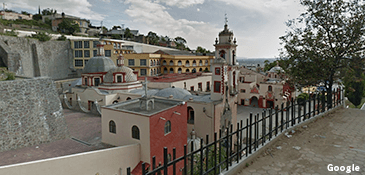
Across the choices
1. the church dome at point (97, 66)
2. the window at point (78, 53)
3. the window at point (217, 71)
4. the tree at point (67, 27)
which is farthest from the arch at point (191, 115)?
the tree at point (67, 27)

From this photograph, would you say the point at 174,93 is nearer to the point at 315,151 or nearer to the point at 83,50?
the point at 315,151

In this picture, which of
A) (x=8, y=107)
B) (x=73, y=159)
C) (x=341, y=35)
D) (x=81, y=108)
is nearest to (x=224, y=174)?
(x=73, y=159)

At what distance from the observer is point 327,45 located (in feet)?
33.5

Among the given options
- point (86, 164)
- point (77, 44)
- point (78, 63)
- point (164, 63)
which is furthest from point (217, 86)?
point (77, 44)

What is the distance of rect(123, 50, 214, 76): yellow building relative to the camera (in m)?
37.5

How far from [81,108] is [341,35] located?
20298 millimetres

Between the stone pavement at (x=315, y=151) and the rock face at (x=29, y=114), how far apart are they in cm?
1193

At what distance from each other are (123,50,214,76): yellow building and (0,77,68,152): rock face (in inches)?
935

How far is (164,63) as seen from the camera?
42.7 meters

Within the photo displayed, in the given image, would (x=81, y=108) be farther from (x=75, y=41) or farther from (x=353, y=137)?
(x=75, y=41)

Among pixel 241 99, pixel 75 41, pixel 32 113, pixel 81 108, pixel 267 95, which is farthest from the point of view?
pixel 75 41

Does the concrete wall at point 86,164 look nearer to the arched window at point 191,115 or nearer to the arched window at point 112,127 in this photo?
the arched window at point 112,127

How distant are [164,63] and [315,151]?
3793cm

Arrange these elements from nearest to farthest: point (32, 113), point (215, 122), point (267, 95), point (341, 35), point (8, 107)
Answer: point (341, 35), point (8, 107), point (32, 113), point (215, 122), point (267, 95)
